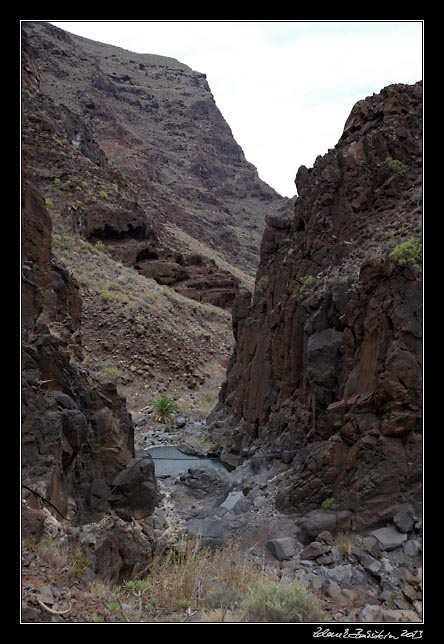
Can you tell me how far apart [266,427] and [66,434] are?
872cm

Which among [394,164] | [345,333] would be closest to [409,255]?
[345,333]

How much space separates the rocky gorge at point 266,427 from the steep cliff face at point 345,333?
5cm

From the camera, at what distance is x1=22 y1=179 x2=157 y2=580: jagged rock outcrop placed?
820cm

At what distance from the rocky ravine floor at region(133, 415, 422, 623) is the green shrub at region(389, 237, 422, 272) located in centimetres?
499

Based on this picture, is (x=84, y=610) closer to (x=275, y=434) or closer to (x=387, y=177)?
(x=275, y=434)

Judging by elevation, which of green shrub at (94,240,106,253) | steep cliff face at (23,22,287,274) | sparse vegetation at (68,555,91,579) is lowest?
sparse vegetation at (68,555,91,579)

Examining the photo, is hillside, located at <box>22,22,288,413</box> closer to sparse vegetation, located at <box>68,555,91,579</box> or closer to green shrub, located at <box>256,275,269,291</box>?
green shrub, located at <box>256,275,269,291</box>

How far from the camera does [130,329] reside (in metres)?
30.8

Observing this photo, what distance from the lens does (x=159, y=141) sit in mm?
102875

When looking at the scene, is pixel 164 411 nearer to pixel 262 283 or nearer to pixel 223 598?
pixel 262 283

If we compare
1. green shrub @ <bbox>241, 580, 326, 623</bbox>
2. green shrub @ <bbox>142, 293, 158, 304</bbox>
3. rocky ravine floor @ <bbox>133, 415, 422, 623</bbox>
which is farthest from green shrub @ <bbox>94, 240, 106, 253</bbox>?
green shrub @ <bbox>241, 580, 326, 623</bbox>

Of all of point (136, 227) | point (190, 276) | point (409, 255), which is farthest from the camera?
point (190, 276)

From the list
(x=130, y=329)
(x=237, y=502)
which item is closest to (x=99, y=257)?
(x=130, y=329)

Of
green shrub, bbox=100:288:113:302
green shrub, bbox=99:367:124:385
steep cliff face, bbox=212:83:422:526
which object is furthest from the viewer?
green shrub, bbox=100:288:113:302
